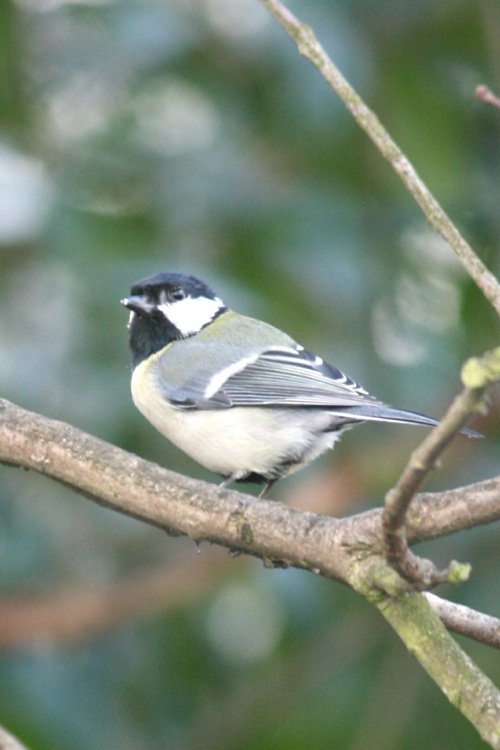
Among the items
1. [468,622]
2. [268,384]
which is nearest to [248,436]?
[268,384]

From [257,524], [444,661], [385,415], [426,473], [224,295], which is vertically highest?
[224,295]

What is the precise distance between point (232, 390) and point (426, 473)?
1.61 m

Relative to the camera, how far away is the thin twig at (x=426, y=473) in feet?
3.86

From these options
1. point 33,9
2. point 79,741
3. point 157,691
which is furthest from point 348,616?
point 33,9

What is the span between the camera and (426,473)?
1312 millimetres

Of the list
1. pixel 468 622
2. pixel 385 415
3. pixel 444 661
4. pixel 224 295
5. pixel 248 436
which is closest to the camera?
pixel 444 661

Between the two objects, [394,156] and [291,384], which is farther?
[291,384]

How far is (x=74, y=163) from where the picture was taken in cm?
359

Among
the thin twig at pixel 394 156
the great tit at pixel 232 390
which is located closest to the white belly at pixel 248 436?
the great tit at pixel 232 390

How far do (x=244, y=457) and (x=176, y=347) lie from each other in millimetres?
483

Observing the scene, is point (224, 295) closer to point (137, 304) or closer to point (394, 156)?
point (137, 304)

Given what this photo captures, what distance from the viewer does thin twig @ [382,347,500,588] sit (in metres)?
1.18

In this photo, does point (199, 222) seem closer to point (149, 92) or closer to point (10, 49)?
point (149, 92)

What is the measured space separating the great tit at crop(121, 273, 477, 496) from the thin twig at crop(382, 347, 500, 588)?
3.27 ft
